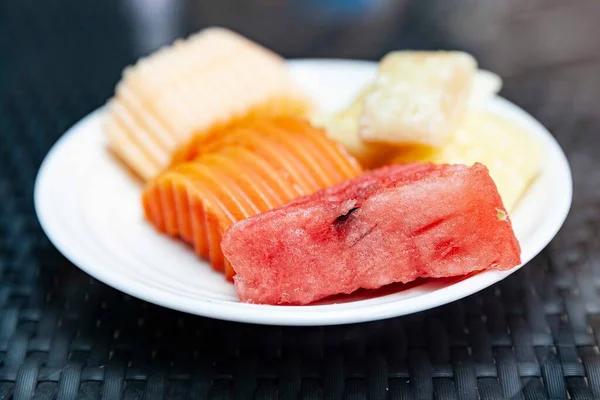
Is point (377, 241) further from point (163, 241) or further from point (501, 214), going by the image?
point (163, 241)

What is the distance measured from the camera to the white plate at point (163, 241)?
4.63ft

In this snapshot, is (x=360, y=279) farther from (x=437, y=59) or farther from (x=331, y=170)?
(x=437, y=59)

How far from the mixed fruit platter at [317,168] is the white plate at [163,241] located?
47 millimetres

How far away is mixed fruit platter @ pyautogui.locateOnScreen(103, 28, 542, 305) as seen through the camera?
1483mm

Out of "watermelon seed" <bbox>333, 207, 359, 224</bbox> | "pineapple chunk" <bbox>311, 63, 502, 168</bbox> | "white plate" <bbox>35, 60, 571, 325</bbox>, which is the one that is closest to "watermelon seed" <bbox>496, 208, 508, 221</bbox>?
"white plate" <bbox>35, 60, 571, 325</bbox>

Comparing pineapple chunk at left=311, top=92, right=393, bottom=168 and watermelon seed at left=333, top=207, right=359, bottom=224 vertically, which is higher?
watermelon seed at left=333, top=207, right=359, bottom=224

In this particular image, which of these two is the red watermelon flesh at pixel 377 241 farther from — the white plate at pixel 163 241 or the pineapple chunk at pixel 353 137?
the pineapple chunk at pixel 353 137

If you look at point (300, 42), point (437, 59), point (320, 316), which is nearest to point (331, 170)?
point (437, 59)

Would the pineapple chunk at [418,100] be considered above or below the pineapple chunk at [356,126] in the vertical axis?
above

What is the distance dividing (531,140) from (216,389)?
3.97ft

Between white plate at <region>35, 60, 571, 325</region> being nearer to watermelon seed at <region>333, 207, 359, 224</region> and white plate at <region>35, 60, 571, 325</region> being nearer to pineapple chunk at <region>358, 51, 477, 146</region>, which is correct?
watermelon seed at <region>333, 207, 359, 224</region>

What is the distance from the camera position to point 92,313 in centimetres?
179

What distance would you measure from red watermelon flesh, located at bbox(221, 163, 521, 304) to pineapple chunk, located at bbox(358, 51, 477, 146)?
1.12 ft

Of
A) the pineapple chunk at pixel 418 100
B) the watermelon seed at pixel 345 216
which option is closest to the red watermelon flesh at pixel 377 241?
the watermelon seed at pixel 345 216
